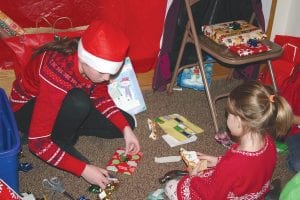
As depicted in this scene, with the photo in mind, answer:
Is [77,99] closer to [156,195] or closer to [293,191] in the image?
[156,195]

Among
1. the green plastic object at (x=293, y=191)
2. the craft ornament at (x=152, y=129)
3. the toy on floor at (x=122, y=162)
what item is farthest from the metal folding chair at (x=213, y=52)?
the green plastic object at (x=293, y=191)

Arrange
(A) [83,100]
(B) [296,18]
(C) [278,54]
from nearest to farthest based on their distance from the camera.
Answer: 1. (A) [83,100]
2. (C) [278,54]
3. (B) [296,18]

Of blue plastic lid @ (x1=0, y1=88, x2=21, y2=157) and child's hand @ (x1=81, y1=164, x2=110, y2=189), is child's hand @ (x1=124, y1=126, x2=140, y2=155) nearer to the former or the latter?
child's hand @ (x1=81, y1=164, x2=110, y2=189)

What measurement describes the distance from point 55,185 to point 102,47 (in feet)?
1.90

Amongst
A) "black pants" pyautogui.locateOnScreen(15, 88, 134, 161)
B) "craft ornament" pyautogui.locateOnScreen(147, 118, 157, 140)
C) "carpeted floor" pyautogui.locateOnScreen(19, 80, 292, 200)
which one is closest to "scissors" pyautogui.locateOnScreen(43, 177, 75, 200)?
"carpeted floor" pyautogui.locateOnScreen(19, 80, 292, 200)

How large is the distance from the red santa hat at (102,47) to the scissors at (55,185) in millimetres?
493

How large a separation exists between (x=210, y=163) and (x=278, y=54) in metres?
0.66

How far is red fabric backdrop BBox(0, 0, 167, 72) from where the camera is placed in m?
1.81

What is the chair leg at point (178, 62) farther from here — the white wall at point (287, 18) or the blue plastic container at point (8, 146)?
the blue plastic container at point (8, 146)

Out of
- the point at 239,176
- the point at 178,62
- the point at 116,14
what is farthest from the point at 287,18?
the point at 239,176

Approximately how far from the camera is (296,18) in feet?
7.23

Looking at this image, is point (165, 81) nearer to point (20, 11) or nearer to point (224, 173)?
point (20, 11)

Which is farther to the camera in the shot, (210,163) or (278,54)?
(278,54)

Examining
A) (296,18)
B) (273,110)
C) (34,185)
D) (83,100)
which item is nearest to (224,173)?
(273,110)
